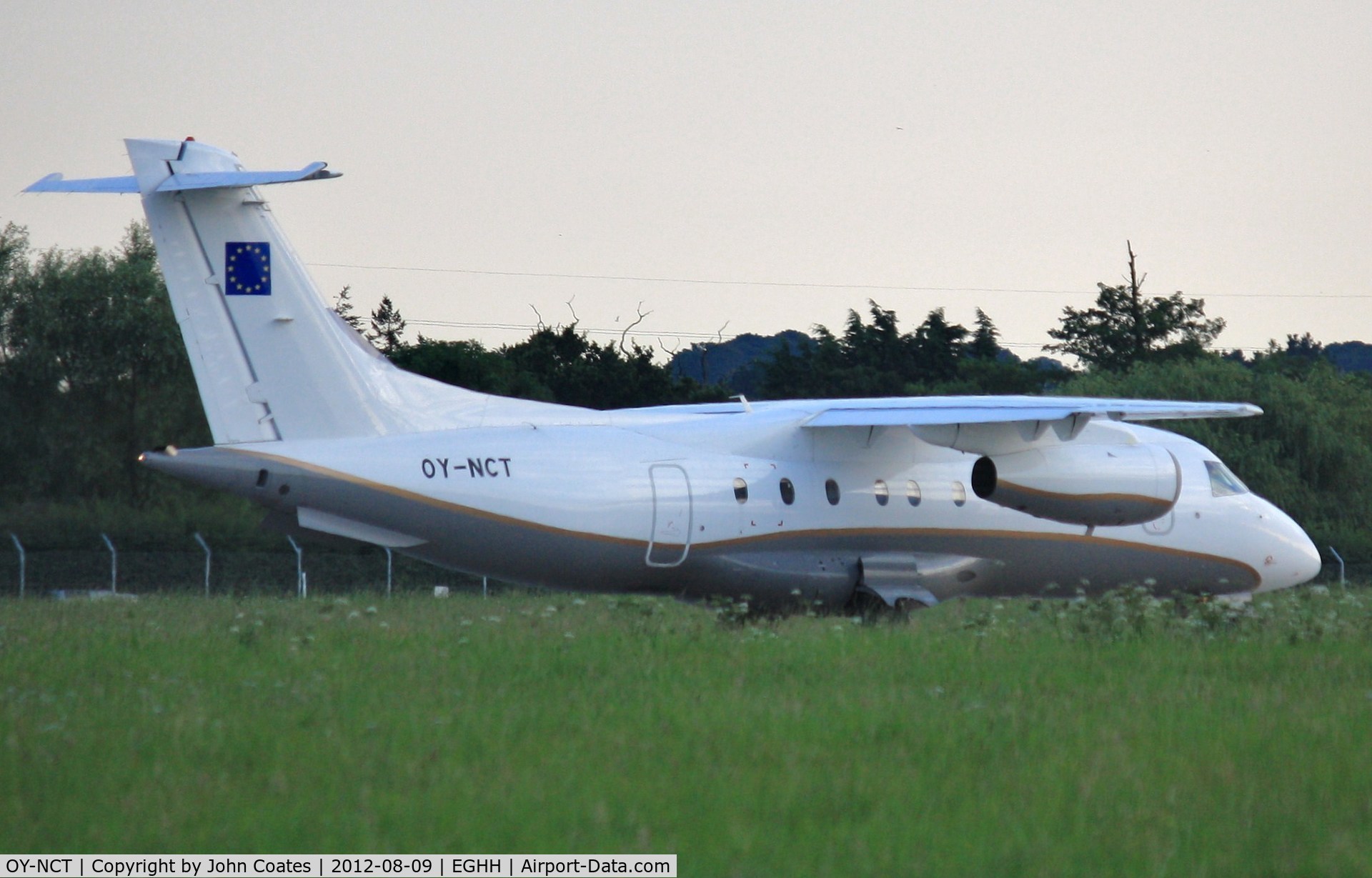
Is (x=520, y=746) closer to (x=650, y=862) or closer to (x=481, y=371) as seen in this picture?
(x=650, y=862)

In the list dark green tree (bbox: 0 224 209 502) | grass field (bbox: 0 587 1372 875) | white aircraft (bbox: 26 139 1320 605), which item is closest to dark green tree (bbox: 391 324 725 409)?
dark green tree (bbox: 0 224 209 502)

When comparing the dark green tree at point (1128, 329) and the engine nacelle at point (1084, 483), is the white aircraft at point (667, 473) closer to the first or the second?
the engine nacelle at point (1084, 483)

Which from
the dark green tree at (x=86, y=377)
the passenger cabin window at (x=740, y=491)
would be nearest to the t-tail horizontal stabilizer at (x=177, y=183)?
the passenger cabin window at (x=740, y=491)

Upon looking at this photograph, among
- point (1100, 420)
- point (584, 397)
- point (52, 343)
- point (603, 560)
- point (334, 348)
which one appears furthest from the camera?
point (584, 397)

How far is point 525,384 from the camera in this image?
140ft

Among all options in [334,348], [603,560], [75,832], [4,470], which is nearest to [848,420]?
[603,560]

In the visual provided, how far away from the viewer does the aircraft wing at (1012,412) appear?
15.3 meters

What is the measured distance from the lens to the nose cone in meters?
19.2

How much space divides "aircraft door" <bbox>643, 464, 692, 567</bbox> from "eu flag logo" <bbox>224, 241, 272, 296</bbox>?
14.2 feet

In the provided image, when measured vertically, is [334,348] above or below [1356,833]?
above

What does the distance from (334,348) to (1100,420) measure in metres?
9.64

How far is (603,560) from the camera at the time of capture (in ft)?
47.7

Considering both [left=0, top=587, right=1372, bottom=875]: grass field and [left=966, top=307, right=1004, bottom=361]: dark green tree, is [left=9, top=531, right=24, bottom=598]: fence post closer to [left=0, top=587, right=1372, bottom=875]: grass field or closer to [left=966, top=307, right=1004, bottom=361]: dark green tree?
[left=0, top=587, right=1372, bottom=875]: grass field

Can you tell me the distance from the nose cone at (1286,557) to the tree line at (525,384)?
640 inches
